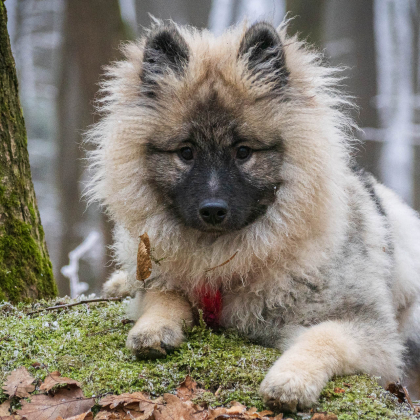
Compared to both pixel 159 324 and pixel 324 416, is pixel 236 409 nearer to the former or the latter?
pixel 324 416

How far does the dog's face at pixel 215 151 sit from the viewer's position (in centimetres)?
301

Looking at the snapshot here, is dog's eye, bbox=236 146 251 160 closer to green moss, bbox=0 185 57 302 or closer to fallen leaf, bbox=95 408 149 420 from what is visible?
fallen leaf, bbox=95 408 149 420

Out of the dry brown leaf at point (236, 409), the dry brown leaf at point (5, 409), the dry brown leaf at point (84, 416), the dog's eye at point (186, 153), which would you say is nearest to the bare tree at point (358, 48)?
the dog's eye at point (186, 153)

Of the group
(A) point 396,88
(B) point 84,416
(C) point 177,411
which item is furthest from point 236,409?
(A) point 396,88

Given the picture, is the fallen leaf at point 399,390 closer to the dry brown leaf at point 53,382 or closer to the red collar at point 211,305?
the red collar at point 211,305

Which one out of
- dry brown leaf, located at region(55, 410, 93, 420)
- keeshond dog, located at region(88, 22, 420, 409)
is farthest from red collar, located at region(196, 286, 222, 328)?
dry brown leaf, located at region(55, 410, 93, 420)

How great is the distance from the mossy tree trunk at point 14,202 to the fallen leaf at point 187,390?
1.92 m

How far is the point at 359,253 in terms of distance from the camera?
3330mm

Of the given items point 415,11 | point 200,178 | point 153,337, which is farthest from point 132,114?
point 415,11

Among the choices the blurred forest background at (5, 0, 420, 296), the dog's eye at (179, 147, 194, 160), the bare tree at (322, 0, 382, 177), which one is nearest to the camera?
the dog's eye at (179, 147, 194, 160)

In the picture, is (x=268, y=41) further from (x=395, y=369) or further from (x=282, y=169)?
(x=395, y=369)

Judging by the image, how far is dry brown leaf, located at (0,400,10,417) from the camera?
240cm

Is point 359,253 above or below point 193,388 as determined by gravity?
above

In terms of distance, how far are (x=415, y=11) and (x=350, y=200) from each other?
829 centimetres
